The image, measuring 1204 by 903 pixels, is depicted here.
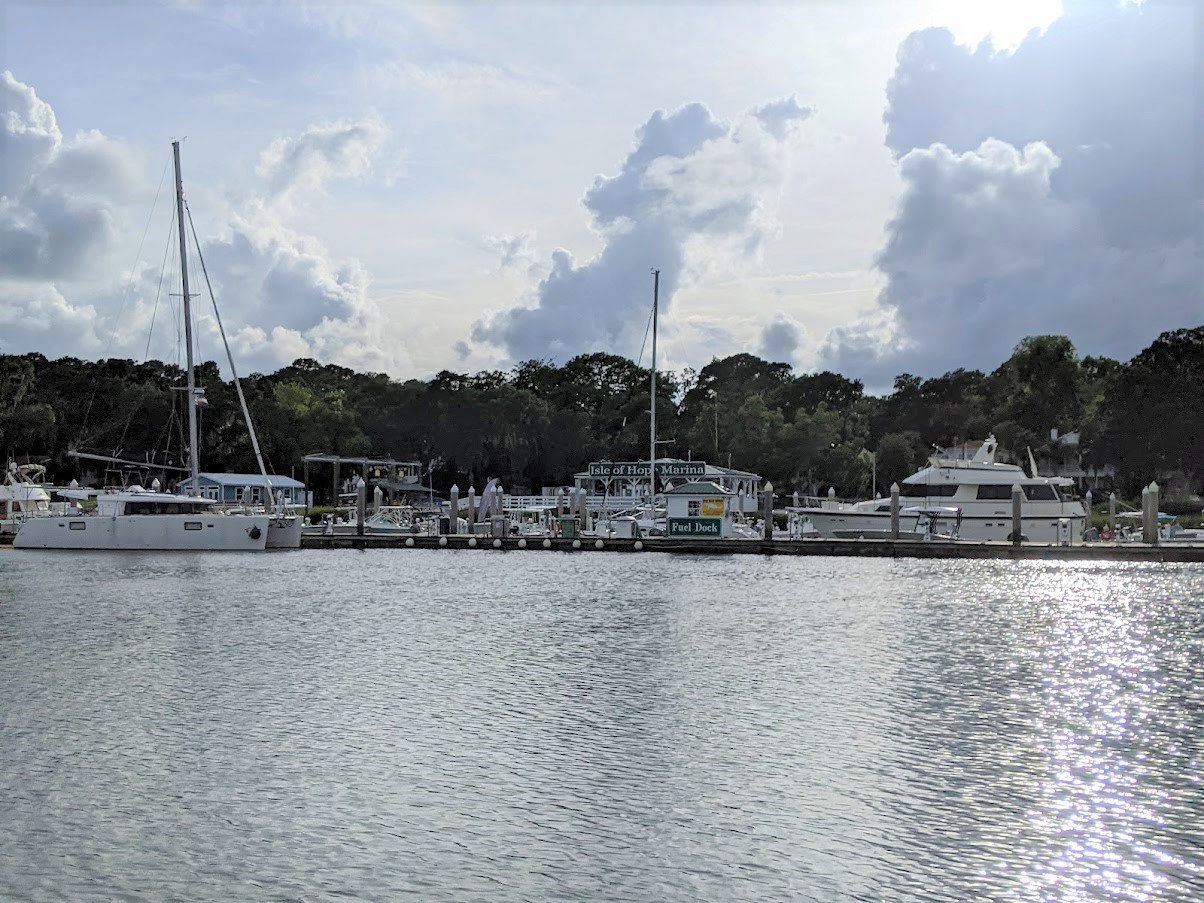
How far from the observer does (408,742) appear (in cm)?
1850

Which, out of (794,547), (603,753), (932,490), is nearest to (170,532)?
(794,547)

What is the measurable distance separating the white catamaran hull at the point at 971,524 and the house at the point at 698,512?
5.32 metres

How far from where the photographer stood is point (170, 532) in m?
60.9

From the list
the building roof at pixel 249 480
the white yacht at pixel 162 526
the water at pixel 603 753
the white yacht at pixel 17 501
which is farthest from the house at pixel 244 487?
the water at pixel 603 753

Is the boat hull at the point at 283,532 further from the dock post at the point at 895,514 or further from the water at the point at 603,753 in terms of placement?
the dock post at the point at 895,514

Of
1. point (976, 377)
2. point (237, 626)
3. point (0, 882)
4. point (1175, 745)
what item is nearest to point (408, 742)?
point (0, 882)

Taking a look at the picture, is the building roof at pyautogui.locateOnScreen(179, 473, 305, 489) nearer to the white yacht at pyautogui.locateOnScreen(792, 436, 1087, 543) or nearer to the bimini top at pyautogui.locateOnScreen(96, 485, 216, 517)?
the bimini top at pyautogui.locateOnScreen(96, 485, 216, 517)

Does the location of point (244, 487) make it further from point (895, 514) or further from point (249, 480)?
point (895, 514)

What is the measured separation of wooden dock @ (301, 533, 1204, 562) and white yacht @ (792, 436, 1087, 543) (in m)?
3.98

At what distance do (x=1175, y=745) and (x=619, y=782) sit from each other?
815 centimetres

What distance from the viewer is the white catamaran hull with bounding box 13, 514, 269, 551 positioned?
200 ft

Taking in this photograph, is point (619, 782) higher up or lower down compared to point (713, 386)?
lower down

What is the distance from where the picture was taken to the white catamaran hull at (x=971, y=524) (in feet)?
210

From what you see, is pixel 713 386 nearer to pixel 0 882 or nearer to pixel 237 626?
pixel 237 626
